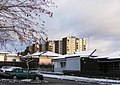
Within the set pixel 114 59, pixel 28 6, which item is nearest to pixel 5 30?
pixel 28 6

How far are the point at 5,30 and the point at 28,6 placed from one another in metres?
0.99

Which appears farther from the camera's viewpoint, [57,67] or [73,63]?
[57,67]

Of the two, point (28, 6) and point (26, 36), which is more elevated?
point (28, 6)

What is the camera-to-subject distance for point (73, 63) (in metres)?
67.2

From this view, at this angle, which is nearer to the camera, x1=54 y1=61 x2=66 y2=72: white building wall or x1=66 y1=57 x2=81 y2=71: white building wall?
x1=66 y1=57 x2=81 y2=71: white building wall

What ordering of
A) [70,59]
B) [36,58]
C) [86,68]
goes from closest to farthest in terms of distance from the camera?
1. [86,68]
2. [70,59]
3. [36,58]

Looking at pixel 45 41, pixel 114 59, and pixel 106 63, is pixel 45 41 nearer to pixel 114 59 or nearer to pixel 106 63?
pixel 114 59

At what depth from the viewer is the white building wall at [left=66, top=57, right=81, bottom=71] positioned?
64.9 metres

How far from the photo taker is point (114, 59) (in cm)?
5266

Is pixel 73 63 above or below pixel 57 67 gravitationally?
above

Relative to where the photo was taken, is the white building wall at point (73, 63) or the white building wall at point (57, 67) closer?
the white building wall at point (73, 63)

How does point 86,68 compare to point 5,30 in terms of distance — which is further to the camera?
point 86,68

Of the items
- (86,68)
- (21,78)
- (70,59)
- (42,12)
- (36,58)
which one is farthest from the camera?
(36,58)

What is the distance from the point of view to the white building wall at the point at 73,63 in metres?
64.9
